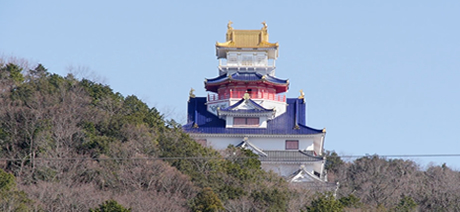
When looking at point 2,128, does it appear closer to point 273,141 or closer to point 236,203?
point 236,203

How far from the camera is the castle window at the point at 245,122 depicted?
5309cm

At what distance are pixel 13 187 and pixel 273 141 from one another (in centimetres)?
1966

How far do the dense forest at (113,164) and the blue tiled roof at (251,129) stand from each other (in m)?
4.29

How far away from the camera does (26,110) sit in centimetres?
4250

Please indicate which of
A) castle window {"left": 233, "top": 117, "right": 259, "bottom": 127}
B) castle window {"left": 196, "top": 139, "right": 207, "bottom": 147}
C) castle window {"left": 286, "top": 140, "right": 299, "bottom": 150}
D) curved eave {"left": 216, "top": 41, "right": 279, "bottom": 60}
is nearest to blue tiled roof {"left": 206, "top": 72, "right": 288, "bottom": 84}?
curved eave {"left": 216, "top": 41, "right": 279, "bottom": 60}

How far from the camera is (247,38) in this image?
186 ft

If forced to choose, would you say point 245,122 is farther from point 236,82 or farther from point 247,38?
point 247,38

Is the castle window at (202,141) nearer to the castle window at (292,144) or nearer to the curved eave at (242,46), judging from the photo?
the castle window at (292,144)

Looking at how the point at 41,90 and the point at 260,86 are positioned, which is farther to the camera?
the point at 260,86

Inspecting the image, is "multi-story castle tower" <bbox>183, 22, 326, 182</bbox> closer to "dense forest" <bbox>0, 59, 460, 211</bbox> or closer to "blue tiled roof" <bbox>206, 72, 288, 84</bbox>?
"blue tiled roof" <bbox>206, 72, 288, 84</bbox>

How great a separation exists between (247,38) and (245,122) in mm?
5867

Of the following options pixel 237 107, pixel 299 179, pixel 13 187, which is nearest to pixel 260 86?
pixel 237 107

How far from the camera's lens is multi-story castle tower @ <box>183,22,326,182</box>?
5125 cm

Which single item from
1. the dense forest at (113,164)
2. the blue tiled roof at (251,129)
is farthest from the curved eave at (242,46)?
the dense forest at (113,164)
